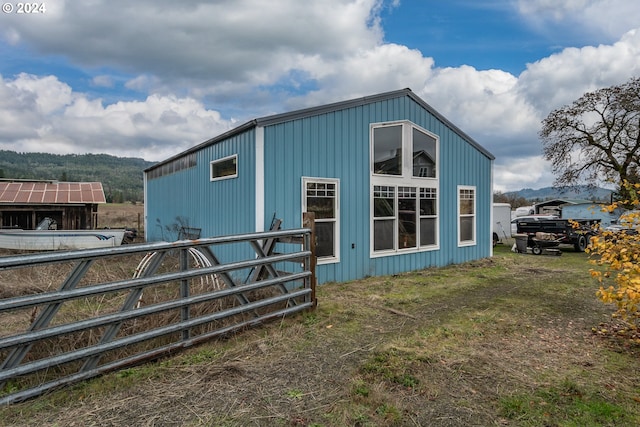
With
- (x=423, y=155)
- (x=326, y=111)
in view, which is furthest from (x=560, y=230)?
(x=326, y=111)

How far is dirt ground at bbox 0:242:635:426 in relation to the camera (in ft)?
8.16

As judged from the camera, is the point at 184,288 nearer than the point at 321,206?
Yes

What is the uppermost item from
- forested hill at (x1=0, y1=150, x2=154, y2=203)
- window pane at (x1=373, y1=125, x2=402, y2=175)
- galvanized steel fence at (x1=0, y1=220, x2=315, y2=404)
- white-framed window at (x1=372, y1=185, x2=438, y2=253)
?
forested hill at (x1=0, y1=150, x2=154, y2=203)

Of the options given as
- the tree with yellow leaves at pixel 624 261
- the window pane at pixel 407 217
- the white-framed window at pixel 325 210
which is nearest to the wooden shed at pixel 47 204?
the white-framed window at pixel 325 210

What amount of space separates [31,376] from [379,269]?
651 cm

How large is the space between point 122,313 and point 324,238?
467cm

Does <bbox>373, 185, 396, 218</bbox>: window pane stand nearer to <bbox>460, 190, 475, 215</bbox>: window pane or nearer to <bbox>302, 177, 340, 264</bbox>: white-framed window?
<bbox>302, 177, 340, 264</bbox>: white-framed window

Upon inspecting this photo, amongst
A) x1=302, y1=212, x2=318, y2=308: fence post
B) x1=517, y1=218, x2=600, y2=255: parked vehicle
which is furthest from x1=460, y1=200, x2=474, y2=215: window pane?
x1=302, y1=212, x2=318, y2=308: fence post

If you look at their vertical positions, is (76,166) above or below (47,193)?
above

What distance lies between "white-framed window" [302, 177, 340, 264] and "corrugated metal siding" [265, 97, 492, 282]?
4.9 inches

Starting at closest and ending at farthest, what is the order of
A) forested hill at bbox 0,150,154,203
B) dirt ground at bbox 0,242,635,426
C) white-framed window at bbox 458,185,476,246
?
dirt ground at bbox 0,242,635,426
white-framed window at bbox 458,185,476,246
forested hill at bbox 0,150,154,203

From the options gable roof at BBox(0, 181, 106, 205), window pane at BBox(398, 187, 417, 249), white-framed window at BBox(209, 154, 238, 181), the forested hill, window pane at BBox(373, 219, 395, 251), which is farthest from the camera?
the forested hill

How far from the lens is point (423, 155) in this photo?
30.3 feet

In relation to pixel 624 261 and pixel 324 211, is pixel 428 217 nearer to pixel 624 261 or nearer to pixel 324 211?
pixel 324 211
